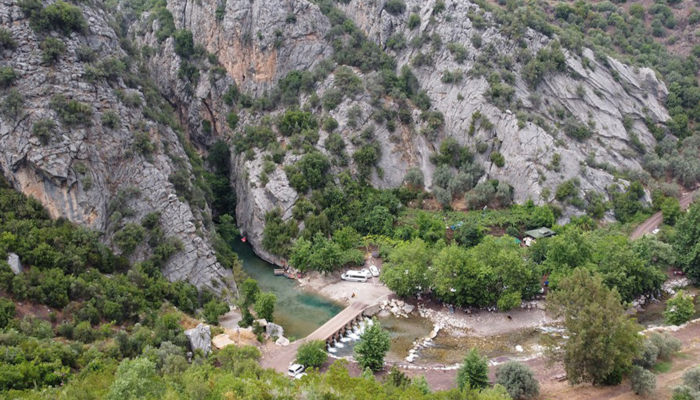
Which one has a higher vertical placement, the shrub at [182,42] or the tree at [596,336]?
the shrub at [182,42]

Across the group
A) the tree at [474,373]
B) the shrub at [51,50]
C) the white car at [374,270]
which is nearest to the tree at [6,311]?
the shrub at [51,50]

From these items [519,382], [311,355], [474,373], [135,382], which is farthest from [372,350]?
[135,382]

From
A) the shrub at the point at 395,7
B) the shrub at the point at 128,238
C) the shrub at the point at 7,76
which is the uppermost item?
the shrub at the point at 395,7

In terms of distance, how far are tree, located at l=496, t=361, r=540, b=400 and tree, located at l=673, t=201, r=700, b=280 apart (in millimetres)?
24587

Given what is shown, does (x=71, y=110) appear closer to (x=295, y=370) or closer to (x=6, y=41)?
(x=6, y=41)

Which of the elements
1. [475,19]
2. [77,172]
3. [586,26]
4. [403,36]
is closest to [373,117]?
[403,36]

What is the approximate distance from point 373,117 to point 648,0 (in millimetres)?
53525

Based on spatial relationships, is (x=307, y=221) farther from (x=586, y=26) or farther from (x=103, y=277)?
(x=586, y=26)

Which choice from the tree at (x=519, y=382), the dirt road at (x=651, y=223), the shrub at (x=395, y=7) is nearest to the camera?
the tree at (x=519, y=382)

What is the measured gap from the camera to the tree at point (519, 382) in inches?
1273

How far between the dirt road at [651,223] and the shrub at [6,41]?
5778cm

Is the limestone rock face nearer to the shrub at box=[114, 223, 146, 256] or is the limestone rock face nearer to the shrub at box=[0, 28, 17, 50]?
the shrub at box=[0, 28, 17, 50]

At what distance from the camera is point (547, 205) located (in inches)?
2274

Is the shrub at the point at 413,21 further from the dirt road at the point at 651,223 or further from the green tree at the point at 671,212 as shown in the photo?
the green tree at the point at 671,212
